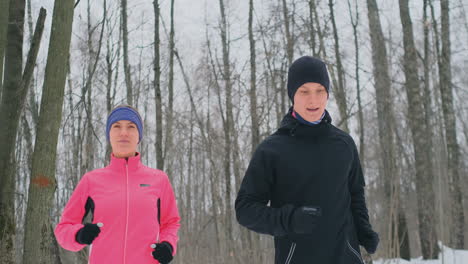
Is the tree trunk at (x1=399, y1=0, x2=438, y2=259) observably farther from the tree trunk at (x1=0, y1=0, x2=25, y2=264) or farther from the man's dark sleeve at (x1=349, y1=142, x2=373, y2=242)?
the tree trunk at (x1=0, y1=0, x2=25, y2=264)

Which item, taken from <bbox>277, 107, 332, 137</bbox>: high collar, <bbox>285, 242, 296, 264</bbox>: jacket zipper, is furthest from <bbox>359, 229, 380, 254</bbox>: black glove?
<bbox>277, 107, 332, 137</bbox>: high collar

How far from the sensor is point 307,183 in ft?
6.68

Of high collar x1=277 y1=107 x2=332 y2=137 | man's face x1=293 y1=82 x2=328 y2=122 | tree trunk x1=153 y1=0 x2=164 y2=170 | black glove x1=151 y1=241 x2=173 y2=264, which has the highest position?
tree trunk x1=153 y1=0 x2=164 y2=170

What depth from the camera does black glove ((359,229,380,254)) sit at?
6.93 ft

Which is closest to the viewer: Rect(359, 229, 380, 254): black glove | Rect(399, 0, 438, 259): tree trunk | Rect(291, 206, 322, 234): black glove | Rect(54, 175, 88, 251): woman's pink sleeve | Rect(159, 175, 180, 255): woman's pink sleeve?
Rect(291, 206, 322, 234): black glove

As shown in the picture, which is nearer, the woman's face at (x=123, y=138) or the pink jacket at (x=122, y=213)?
the pink jacket at (x=122, y=213)

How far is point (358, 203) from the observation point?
7.34 feet

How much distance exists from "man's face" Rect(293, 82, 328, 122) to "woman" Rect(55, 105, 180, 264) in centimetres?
101

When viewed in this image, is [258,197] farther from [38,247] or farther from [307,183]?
[38,247]

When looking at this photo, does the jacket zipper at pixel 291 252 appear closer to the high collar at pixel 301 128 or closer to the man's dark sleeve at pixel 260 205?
the man's dark sleeve at pixel 260 205

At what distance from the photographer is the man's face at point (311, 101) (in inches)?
84.9

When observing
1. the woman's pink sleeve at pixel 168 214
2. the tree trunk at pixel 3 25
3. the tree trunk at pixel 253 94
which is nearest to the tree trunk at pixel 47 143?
the tree trunk at pixel 3 25

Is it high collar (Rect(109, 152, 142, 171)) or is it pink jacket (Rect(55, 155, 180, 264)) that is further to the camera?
high collar (Rect(109, 152, 142, 171))

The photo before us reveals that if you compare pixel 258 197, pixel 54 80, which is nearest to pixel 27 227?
pixel 54 80
